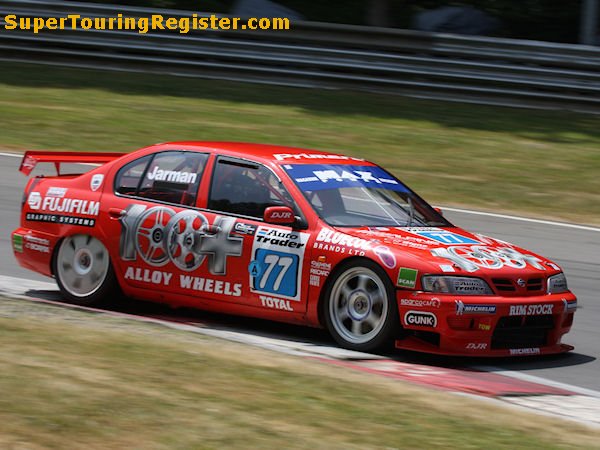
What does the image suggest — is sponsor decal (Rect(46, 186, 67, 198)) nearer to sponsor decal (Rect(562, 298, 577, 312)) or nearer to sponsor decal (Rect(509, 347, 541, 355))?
sponsor decal (Rect(509, 347, 541, 355))

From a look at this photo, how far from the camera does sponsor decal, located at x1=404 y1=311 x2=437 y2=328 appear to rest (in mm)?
7453

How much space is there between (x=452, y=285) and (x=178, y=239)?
2167 millimetres

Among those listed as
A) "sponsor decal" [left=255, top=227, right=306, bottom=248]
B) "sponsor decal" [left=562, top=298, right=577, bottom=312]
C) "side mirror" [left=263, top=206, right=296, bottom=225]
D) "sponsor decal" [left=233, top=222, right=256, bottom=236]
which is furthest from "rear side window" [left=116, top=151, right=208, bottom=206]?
"sponsor decal" [left=562, top=298, right=577, bottom=312]

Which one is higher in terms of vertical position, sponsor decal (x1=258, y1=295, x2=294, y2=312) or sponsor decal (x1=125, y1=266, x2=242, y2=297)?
sponsor decal (x1=125, y1=266, x2=242, y2=297)

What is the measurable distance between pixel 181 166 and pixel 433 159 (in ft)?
26.9

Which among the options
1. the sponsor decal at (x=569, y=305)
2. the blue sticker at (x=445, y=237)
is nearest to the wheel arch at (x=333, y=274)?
the blue sticker at (x=445, y=237)

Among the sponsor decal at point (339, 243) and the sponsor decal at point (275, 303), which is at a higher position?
the sponsor decal at point (339, 243)

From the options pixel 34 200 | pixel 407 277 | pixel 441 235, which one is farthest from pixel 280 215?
pixel 34 200

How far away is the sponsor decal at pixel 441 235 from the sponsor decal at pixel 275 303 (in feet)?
3.24

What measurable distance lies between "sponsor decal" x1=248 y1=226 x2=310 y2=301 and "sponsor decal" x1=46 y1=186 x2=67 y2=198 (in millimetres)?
1970

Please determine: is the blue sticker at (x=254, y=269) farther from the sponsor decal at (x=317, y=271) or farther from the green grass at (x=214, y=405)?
the green grass at (x=214, y=405)

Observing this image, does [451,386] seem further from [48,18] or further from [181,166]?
[48,18]

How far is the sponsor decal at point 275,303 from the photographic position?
804cm

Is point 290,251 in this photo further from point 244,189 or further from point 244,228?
point 244,189
